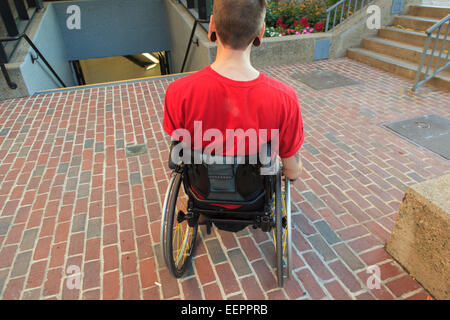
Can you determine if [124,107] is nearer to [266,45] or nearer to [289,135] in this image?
[266,45]

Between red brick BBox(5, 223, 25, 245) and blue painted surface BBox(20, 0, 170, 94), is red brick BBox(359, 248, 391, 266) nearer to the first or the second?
red brick BBox(5, 223, 25, 245)

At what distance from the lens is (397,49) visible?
6.45 metres

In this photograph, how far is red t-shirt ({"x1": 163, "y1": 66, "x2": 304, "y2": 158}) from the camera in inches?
56.7

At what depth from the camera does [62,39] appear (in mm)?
10266

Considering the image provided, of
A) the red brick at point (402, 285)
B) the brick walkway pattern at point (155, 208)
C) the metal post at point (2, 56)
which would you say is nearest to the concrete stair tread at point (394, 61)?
the brick walkway pattern at point (155, 208)

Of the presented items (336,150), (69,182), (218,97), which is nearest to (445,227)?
(218,97)

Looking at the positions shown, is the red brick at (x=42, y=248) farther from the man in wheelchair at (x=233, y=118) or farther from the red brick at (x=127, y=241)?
the man in wheelchair at (x=233, y=118)

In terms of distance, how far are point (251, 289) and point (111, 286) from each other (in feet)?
3.31

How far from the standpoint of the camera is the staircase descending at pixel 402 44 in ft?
20.0

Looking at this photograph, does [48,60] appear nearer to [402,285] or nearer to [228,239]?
[228,239]

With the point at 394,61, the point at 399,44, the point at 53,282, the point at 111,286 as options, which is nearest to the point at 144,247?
the point at 111,286

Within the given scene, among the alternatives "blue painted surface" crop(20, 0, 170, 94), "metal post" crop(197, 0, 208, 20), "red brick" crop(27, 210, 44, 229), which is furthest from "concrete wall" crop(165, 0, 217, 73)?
"red brick" crop(27, 210, 44, 229)

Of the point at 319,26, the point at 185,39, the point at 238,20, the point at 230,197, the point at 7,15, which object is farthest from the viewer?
the point at 185,39

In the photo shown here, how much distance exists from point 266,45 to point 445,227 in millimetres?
5654
